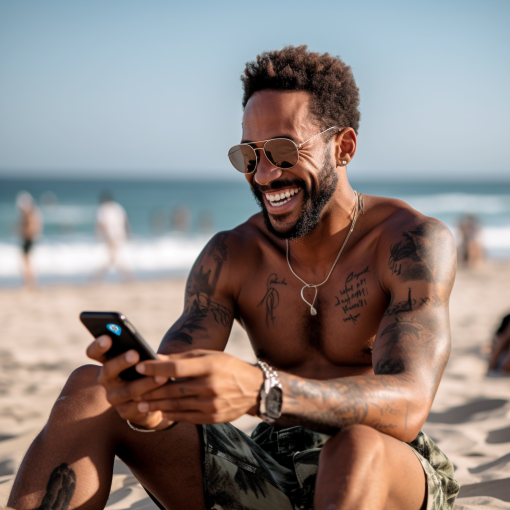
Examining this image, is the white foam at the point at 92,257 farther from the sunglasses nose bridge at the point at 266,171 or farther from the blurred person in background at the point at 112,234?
the sunglasses nose bridge at the point at 266,171

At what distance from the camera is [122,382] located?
162 cm

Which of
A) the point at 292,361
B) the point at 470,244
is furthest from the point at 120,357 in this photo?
the point at 470,244

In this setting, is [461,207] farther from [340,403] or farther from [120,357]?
[120,357]

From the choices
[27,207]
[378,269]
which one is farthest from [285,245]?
[27,207]

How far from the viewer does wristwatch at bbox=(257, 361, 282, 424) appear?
5.15 feet

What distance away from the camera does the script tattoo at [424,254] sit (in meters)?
2.12

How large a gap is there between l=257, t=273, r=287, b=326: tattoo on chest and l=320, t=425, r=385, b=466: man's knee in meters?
0.92

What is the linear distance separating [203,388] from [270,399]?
204 millimetres

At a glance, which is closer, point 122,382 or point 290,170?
point 122,382

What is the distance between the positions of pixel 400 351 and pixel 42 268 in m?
15.0

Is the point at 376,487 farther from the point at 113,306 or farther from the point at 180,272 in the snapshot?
the point at 180,272

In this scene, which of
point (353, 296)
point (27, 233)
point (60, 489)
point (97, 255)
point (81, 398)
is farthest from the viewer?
point (97, 255)

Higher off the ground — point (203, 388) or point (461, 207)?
point (203, 388)

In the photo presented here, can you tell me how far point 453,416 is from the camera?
4020mm
